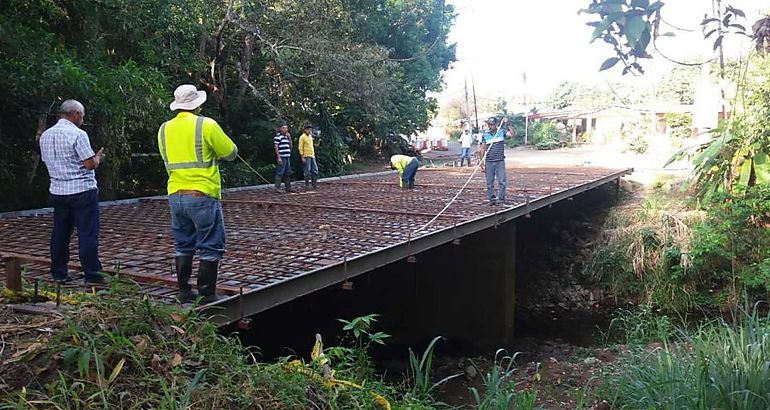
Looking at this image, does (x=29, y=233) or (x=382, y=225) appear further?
(x=382, y=225)


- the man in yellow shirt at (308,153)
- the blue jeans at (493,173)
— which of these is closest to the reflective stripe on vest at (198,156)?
the blue jeans at (493,173)

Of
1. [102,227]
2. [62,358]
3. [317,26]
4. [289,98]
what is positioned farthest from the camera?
[289,98]

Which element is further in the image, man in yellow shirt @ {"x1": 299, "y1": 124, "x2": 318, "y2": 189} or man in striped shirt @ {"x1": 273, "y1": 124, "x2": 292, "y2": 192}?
man in yellow shirt @ {"x1": 299, "y1": 124, "x2": 318, "y2": 189}

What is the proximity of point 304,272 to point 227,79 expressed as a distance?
12517 mm

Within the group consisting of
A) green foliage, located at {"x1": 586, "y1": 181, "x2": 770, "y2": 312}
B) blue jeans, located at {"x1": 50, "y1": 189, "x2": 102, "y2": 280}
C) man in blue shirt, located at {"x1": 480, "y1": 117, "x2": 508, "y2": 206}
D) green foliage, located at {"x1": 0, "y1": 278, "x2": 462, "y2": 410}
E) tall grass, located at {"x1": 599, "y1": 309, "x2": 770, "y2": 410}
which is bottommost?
green foliage, located at {"x1": 586, "y1": 181, "x2": 770, "y2": 312}

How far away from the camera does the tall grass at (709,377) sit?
3.81 m

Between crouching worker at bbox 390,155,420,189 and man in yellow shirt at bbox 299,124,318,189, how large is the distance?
170cm

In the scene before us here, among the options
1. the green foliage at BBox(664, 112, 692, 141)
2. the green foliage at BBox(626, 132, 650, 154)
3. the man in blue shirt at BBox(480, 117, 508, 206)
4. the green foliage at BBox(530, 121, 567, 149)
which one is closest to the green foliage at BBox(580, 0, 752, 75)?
the man in blue shirt at BBox(480, 117, 508, 206)

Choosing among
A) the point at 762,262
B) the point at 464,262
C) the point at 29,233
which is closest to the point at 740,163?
the point at 762,262

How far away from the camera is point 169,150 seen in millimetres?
4223

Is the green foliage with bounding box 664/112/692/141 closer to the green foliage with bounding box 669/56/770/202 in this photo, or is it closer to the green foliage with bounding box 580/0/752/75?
the green foliage with bounding box 669/56/770/202

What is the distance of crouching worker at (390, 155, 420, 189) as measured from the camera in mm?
13023

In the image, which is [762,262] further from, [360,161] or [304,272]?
[360,161]

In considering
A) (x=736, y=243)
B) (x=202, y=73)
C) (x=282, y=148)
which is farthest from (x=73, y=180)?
(x=736, y=243)
